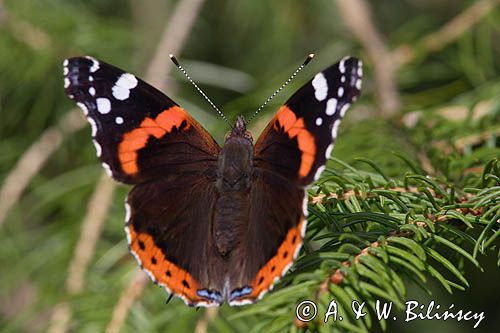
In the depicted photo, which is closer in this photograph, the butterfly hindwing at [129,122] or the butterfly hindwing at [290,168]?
the butterfly hindwing at [290,168]

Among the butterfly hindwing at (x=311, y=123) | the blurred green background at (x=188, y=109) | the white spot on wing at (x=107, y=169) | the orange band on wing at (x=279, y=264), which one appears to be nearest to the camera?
the orange band on wing at (x=279, y=264)

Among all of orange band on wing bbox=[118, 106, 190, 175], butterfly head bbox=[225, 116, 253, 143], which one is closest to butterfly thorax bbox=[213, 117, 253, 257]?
butterfly head bbox=[225, 116, 253, 143]

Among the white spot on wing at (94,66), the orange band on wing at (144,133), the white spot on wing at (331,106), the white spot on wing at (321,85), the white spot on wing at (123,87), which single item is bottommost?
the orange band on wing at (144,133)

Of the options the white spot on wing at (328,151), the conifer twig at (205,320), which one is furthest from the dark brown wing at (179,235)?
the white spot on wing at (328,151)

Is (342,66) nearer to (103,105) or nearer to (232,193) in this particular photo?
(232,193)

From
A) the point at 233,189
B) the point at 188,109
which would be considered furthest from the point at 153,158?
the point at 188,109

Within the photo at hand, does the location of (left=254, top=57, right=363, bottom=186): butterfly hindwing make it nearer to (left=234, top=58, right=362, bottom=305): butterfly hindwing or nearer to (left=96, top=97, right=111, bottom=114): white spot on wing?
(left=234, top=58, right=362, bottom=305): butterfly hindwing

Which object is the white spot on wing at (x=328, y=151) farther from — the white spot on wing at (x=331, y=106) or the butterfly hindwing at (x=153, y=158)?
the butterfly hindwing at (x=153, y=158)
